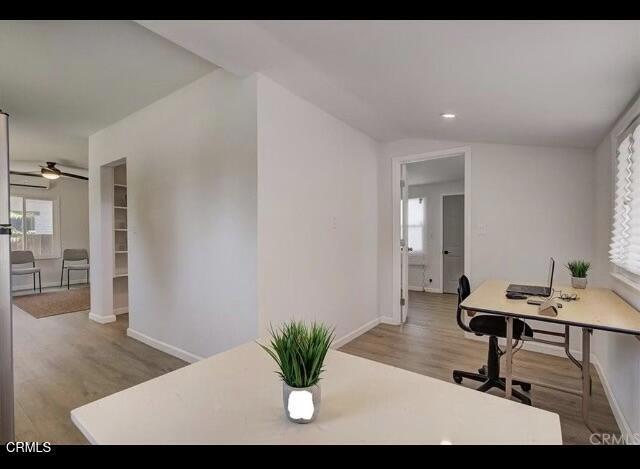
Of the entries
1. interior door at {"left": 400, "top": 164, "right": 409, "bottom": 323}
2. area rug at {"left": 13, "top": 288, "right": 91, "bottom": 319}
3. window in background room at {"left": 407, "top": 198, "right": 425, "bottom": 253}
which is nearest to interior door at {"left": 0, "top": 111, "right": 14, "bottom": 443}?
interior door at {"left": 400, "top": 164, "right": 409, "bottom": 323}

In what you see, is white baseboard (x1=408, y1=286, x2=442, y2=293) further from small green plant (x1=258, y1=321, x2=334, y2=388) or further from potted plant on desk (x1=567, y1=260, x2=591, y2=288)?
small green plant (x1=258, y1=321, x2=334, y2=388)

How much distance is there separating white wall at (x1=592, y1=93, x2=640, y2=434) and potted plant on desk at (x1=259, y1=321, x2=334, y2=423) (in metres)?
1.94

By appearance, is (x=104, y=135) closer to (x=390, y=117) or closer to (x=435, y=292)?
(x=390, y=117)

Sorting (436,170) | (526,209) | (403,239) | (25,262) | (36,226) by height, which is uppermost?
(436,170)

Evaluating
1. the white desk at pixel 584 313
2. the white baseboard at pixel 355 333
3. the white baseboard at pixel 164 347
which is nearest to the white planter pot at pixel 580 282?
the white desk at pixel 584 313

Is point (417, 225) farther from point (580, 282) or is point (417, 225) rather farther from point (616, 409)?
point (616, 409)

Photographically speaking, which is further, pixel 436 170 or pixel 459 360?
pixel 436 170

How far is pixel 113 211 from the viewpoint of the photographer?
443 cm

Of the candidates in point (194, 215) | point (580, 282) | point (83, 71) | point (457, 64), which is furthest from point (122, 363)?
point (580, 282)

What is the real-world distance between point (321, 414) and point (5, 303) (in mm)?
1715

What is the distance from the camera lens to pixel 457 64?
1694 millimetres

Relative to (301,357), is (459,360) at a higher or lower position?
lower

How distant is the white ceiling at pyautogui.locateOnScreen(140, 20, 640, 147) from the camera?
1.38 metres

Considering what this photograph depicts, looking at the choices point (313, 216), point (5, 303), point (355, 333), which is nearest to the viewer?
point (5, 303)
